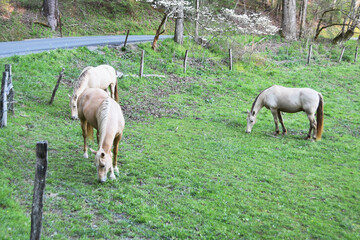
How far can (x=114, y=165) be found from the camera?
7.50m

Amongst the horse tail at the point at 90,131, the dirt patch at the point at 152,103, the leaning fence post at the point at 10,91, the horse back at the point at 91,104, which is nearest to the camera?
the horse back at the point at 91,104

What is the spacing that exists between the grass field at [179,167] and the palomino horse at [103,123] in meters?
0.51

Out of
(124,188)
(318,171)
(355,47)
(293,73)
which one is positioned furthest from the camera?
(355,47)

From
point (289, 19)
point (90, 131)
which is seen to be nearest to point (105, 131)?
point (90, 131)

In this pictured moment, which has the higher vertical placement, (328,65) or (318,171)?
(328,65)

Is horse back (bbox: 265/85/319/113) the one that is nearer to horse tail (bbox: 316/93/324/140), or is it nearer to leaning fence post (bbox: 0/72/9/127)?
horse tail (bbox: 316/93/324/140)

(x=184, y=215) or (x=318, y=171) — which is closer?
(x=184, y=215)

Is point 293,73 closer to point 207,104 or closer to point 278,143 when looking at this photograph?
point 207,104

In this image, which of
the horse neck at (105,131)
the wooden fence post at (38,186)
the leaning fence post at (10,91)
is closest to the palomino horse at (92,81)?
the leaning fence post at (10,91)

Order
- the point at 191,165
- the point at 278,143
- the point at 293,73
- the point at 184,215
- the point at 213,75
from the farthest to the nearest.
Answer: the point at 293,73
the point at 213,75
the point at 278,143
the point at 191,165
the point at 184,215

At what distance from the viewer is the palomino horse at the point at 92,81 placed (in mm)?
10712

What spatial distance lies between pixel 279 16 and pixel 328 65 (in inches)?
771

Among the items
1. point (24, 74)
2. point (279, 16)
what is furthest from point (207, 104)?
point (279, 16)

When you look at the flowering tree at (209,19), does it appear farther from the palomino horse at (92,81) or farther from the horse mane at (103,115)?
the horse mane at (103,115)
